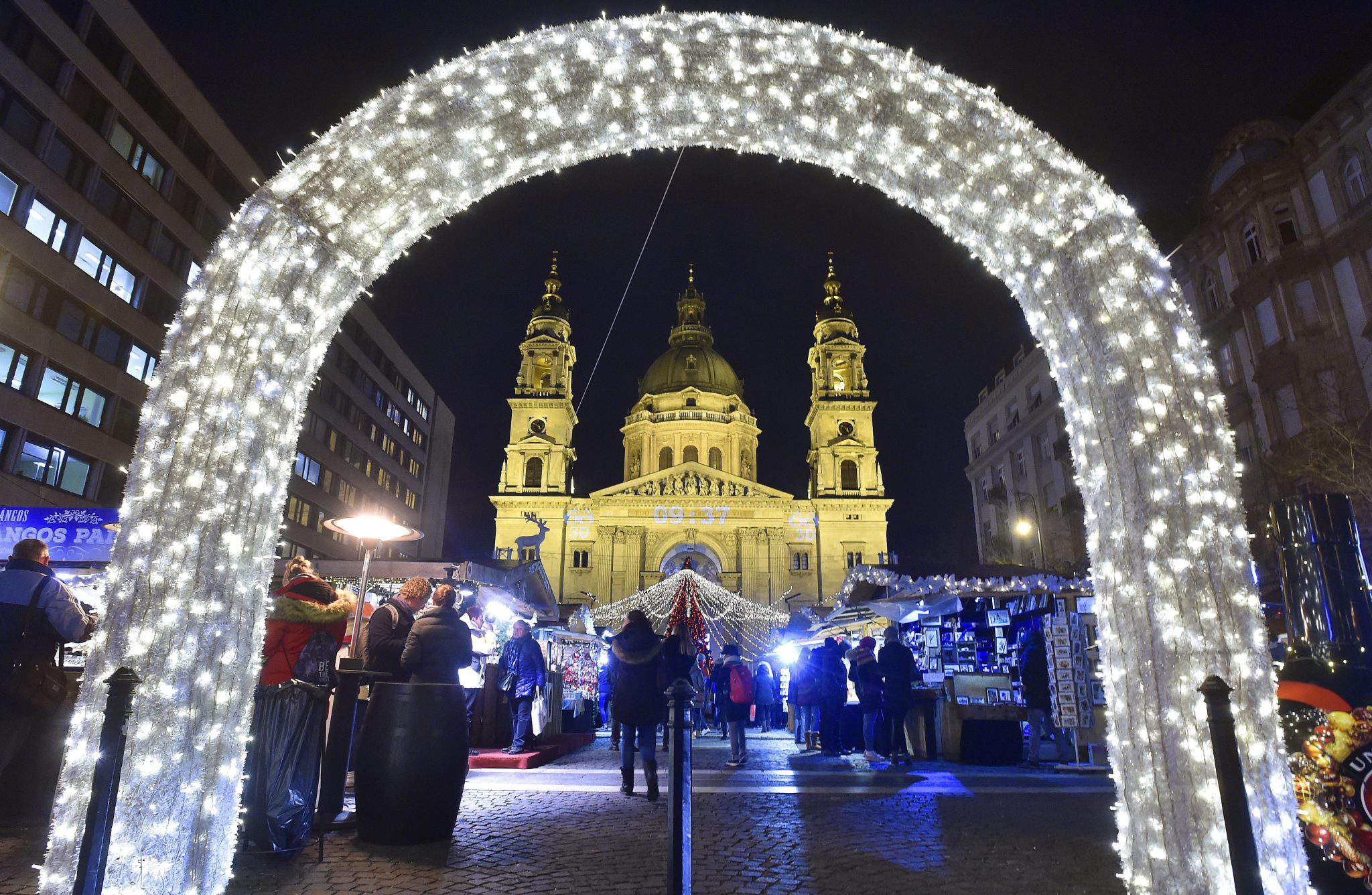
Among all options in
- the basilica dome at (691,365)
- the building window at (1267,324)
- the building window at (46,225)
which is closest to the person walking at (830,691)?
the building window at (1267,324)

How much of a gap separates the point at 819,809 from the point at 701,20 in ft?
19.1

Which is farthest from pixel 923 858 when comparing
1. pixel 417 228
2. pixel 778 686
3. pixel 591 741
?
pixel 778 686

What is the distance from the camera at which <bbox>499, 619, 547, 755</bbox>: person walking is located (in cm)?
1043

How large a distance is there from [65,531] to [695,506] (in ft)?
134

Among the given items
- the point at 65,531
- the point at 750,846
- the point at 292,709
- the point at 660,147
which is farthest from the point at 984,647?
the point at 65,531

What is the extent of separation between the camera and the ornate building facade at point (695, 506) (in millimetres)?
48906

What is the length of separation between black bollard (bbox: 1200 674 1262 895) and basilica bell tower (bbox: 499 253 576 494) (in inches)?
1917

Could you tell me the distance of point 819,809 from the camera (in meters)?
6.33

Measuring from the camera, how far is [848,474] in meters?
52.6

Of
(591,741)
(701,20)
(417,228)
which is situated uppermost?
(701,20)

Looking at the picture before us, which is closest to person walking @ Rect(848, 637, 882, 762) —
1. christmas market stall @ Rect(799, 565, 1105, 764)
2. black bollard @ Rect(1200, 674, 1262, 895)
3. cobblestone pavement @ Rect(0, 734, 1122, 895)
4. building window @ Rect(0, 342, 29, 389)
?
christmas market stall @ Rect(799, 565, 1105, 764)

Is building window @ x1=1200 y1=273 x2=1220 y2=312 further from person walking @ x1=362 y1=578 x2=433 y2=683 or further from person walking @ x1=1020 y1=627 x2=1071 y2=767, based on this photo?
person walking @ x1=362 y1=578 x2=433 y2=683

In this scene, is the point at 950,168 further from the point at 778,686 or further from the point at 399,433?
the point at 399,433

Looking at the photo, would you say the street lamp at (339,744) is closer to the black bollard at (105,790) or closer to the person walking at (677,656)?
the black bollard at (105,790)
